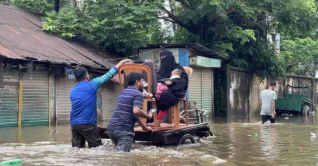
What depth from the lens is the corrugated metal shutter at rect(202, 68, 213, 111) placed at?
2339cm

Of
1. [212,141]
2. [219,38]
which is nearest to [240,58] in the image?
[219,38]

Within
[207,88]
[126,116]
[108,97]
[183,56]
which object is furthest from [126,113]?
[207,88]

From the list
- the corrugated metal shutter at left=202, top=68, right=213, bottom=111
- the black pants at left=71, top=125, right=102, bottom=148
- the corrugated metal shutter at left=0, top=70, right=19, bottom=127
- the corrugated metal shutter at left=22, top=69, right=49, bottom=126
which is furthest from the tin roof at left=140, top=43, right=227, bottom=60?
the black pants at left=71, top=125, right=102, bottom=148

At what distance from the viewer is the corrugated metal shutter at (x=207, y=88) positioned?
76.7 ft

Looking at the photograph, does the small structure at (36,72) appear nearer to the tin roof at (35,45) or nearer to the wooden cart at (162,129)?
the tin roof at (35,45)

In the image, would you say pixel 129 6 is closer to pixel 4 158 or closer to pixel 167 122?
pixel 167 122

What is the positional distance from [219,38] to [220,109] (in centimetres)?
355

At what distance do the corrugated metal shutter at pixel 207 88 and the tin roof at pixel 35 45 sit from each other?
18.6 feet

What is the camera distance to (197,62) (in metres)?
21.2

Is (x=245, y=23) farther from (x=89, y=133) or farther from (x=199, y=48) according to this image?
(x=89, y=133)

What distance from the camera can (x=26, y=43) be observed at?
16000mm

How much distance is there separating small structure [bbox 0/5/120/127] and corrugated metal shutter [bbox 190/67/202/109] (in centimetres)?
473

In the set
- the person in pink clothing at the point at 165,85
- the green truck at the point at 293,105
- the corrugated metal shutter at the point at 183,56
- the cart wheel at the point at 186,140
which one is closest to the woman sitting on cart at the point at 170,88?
the person in pink clothing at the point at 165,85

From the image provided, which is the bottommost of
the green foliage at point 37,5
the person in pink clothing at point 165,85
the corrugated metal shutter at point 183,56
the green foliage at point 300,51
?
the person in pink clothing at point 165,85
